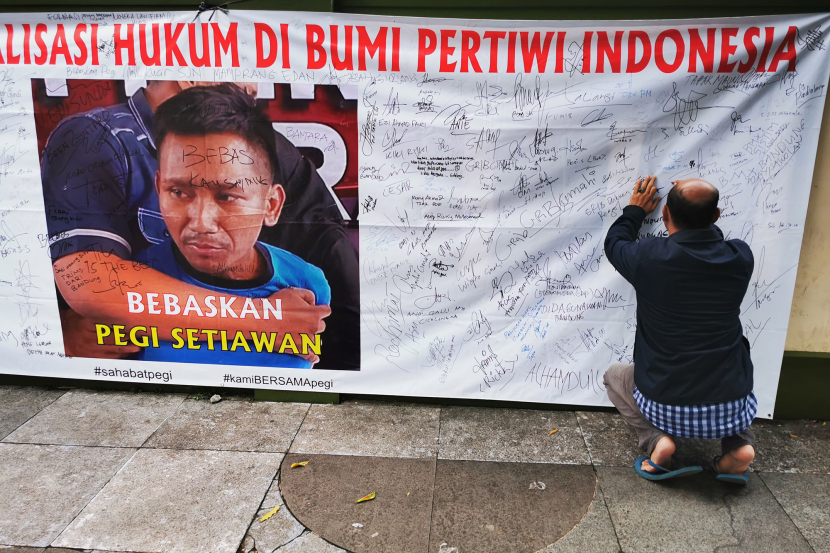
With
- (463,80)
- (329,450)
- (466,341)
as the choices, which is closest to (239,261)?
(329,450)

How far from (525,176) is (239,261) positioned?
2.13 meters

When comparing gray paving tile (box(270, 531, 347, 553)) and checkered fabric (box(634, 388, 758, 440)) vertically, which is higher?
checkered fabric (box(634, 388, 758, 440))

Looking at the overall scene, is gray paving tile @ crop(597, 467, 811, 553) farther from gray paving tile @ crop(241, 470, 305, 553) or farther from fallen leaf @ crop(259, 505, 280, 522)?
fallen leaf @ crop(259, 505, 280, 522)

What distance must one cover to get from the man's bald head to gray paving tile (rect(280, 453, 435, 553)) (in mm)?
2102

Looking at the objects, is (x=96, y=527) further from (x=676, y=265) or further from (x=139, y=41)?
(x=676, y=265)

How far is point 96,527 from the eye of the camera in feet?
10.0

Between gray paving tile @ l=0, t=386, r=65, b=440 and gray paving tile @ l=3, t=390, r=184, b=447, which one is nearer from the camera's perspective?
gray paving tile @ l=3, t=390, r=184, b=447

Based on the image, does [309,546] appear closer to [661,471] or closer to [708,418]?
[661,471]

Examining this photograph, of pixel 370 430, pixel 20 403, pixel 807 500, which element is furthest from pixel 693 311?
pixel 20 403

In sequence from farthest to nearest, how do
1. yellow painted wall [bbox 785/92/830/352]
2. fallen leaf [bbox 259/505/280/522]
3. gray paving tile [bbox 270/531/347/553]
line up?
yellow painted wall [bbox 785/92/830/352] < fallen leaf [bbox 259/505/280/522] < gray paving tile [bbox 270/531/347/553]

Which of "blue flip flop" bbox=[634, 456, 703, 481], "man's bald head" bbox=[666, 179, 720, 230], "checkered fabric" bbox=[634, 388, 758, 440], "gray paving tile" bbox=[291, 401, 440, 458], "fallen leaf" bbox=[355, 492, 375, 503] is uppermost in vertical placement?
"man's bald head" bbox=[666, 179, 720, 230]

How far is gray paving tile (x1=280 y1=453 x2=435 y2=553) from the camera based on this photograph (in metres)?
3.00

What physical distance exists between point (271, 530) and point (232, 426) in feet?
3.80

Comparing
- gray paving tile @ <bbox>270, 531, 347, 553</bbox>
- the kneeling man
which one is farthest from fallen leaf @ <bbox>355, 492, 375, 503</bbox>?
the kneeling man
